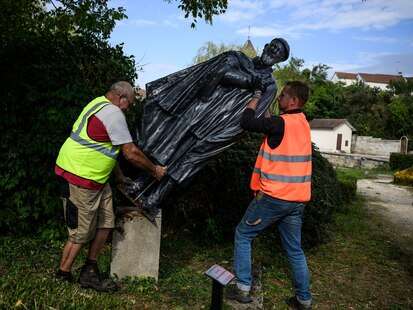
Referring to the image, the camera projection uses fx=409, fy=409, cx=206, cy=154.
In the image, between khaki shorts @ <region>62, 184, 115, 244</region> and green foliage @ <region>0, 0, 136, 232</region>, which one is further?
A: green foliage @ <region>0, 0, 136, 232</region>

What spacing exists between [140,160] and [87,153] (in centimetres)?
46

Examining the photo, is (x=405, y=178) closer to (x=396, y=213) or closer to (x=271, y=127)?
(x=396, y=213)

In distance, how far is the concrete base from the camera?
13.4ft

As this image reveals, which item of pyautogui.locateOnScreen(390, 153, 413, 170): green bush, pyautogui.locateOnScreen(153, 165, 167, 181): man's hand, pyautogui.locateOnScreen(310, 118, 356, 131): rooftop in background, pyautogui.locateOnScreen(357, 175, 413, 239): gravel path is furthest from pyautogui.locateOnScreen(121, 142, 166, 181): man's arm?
pyautogui.locateOnScreen(310, 118, 356, 131): rooftop in background

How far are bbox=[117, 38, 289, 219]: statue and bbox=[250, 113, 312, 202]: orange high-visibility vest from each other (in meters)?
0.56

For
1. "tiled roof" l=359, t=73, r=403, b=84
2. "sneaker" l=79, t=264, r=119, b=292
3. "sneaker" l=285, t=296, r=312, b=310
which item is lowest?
"sneaker" l=285, t=296, r=312, b=310

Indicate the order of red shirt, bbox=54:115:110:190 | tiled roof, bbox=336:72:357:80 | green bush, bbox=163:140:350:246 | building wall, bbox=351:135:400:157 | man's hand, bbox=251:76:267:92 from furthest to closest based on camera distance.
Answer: tiled roof, bbox=336:72:357:80
building wall, bbox=351:135:400:157
green bush, bbox=163:140:350:246
man's hand, bbox=251:76:267:92
red shirt, bbox=54:115:110:190

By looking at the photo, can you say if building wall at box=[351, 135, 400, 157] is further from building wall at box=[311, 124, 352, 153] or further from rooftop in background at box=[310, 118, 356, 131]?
rooftop in background at box=[310, 118, 356, 131]

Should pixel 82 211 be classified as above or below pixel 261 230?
above

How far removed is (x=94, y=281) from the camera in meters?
3.82

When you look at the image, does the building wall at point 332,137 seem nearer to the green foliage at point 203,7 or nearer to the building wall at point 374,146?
the building wall at point 374,146

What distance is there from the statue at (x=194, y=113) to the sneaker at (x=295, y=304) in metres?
1.59

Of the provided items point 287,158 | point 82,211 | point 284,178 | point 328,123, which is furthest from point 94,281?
point 328,123

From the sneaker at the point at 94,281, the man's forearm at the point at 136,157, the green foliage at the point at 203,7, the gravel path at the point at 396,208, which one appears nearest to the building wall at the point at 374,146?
the gravel path at the point at 396,208
